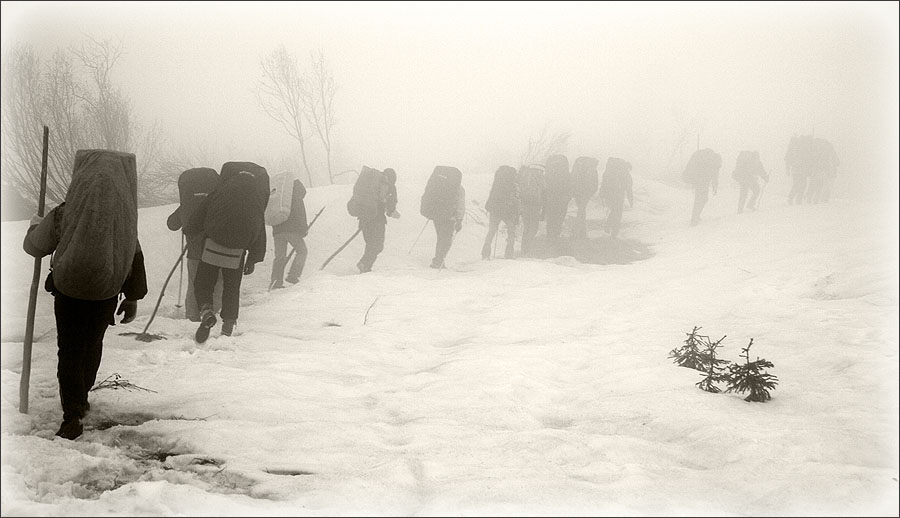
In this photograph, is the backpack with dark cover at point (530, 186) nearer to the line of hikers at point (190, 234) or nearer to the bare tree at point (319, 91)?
the line of hikers at point (190, 234)

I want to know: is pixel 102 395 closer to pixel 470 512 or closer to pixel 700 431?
pixel 470 512

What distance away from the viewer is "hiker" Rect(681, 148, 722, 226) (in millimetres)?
15219

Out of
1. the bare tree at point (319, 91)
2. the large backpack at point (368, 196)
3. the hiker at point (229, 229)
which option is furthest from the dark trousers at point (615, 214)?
the bare tree at point (319, 91)

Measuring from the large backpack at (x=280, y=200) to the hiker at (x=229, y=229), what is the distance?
85.7 inches

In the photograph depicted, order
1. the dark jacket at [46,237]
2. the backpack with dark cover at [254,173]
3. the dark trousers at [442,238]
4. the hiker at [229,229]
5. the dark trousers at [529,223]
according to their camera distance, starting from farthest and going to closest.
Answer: the dark trousers at [529,223]
the dark trousers at [442,238]
the backpack with dark cover at [254,173]
the hiker at [229,229]
the dark jacket at [46,237]

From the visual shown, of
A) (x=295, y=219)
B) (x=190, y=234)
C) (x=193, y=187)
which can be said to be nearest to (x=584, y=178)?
(x=295, y=219)

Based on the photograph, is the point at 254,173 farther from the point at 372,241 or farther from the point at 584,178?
the point at 584,178

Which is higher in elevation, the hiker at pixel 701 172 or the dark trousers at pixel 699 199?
the hiker at pixel 701 172

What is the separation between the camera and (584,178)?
589 inches

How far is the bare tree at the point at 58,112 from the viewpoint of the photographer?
42.8 ft

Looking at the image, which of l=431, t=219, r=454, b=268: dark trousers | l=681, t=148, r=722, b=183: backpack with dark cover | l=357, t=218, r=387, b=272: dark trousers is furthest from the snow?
l=681, t=148, r=722, b=183: backpack with dark cover

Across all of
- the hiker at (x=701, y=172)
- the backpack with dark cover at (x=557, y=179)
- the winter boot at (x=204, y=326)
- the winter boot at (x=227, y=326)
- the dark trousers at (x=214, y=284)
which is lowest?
the winter boot at (x=227, y=326)

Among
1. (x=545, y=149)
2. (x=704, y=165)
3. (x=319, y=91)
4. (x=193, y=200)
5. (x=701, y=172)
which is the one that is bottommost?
(x=193, y=200)

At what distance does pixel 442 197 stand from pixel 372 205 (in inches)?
65.9
